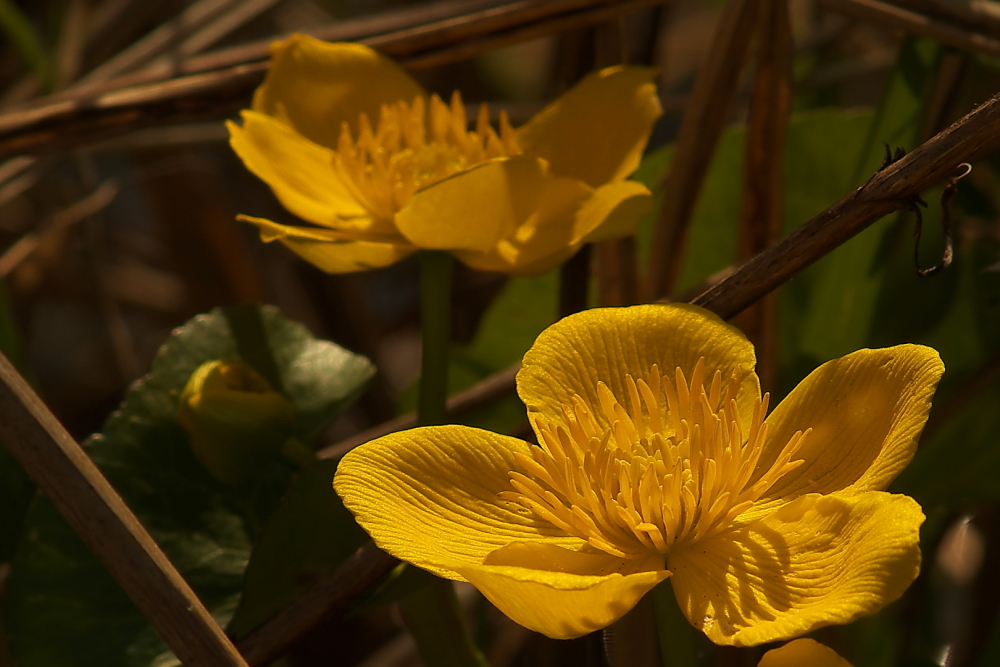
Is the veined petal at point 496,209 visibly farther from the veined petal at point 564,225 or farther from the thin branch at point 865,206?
the thin branch at point 865,206

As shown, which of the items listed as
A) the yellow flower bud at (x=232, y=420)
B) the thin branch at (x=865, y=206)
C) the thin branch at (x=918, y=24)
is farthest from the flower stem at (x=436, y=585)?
the thin branch at (x=918, y=24)

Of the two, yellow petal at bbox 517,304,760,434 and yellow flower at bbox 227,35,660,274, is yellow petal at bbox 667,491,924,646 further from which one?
yellow flower at bbox 227,35,660,274

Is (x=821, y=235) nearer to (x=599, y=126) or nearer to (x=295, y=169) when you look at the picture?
(x=599, y=126)

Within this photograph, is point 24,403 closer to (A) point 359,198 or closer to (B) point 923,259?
Answer: (A) point 359,198

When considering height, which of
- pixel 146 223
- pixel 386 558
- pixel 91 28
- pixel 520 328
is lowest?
pixel 146 223

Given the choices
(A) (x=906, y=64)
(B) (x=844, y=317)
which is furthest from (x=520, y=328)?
(A) (x=906, y=64)

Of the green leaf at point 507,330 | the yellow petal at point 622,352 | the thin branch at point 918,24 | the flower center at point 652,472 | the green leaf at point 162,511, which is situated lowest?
the green leaf at point 507,330
